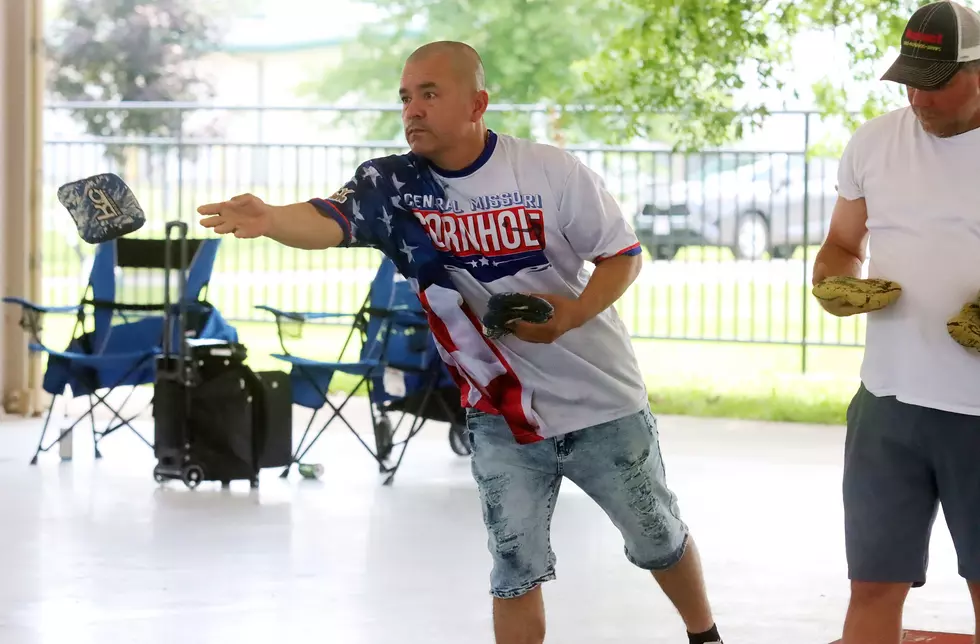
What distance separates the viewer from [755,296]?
9719mm

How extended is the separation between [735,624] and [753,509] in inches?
65.0

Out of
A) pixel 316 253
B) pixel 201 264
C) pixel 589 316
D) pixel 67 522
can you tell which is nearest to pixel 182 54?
pixel 316 253

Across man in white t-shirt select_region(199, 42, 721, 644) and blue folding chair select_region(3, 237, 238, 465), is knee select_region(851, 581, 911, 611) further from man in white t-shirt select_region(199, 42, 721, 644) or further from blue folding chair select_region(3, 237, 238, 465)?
blue folding chair select_region(3, 237, 238, 465)

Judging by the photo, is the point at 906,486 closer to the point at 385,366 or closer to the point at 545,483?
the point at 545,483

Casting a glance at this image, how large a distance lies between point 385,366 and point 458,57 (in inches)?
141

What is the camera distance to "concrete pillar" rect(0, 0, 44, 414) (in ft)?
26.5

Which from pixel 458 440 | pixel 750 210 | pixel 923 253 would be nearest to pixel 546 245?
pixel 923 253

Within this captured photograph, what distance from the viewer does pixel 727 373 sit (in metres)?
9.91

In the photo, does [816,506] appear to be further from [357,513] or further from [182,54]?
[182,54]

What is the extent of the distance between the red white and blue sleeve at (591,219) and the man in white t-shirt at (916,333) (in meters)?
0.42

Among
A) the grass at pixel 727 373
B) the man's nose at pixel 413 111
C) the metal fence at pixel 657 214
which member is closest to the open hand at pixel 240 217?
the man's nose at pixel 413 111

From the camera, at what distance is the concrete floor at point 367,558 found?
13.6 feet

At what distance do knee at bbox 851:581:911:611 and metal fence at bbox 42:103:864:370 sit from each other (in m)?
5.72

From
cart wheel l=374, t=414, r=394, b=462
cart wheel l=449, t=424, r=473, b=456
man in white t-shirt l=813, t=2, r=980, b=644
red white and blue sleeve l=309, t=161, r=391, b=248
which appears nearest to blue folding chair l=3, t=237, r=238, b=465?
cart wheel l=374, t=414, r=394, b=462
